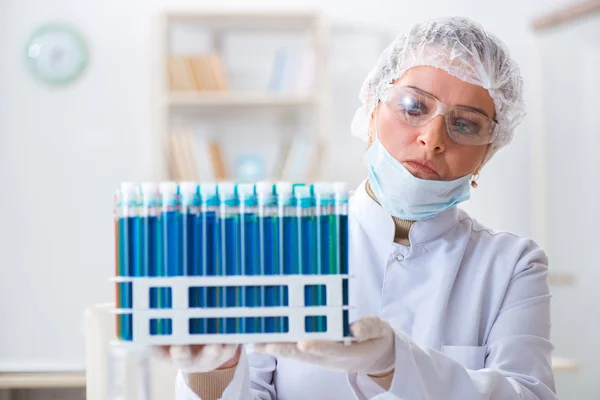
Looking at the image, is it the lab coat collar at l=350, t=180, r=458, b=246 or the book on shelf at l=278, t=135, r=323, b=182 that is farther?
the book on shelf at l=278, t=135, r=323, b=182

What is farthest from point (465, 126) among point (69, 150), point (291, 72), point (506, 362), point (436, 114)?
point (69, 150)

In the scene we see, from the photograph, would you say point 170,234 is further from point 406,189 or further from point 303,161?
point 303,161

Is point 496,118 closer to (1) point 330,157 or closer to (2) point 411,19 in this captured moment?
(1) point 330,157

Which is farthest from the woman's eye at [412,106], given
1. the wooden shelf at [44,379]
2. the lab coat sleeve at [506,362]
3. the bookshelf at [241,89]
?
the bookshelf at [241,89]

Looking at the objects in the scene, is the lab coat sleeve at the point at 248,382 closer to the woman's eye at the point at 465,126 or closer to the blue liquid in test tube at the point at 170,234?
the blue liquid in test tube at the point at 170,234

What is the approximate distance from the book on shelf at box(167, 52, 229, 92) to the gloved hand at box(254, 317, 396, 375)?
2.57 metres

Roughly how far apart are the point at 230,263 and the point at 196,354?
0.40 feet

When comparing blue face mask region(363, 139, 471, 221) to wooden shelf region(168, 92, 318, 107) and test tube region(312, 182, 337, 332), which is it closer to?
test tube region(312, 182, 337, 332)

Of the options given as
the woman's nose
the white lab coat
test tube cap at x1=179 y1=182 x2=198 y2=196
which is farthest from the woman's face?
test tube cap at x1=179 y1=182 x2=198 y2=196

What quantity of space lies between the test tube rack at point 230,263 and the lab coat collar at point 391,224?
0.51m

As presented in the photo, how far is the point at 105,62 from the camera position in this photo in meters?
3.76

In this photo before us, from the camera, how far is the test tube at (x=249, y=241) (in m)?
0.96

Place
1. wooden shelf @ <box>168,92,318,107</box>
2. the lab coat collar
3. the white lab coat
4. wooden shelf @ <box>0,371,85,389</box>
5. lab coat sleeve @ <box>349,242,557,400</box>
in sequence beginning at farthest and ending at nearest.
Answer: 1. wooden shelf @ <box>168,92,318,107</box>
2. wooden shelf @ <box>0,371,85,389</box>
3. the lab coat collar
4. the white lab coat
5. lab coat sleeve @ <box>349,242,557,400</box>

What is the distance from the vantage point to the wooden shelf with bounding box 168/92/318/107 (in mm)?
3434
